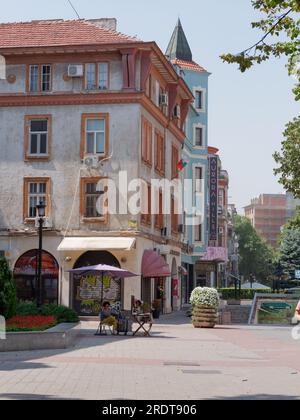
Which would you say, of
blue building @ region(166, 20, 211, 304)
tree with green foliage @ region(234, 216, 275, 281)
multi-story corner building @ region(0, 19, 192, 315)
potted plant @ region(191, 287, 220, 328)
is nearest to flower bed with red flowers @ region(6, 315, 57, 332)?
potted plant @ region(191, 287, 220, 328)

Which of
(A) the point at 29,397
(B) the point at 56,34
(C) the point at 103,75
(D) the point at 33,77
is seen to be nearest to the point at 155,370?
(A) the point at 29,397

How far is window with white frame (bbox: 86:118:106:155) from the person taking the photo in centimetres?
3969

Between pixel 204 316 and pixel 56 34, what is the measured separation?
54.7ft

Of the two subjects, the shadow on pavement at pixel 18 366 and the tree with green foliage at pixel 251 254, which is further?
the tree with green foliage at pixel 251 254

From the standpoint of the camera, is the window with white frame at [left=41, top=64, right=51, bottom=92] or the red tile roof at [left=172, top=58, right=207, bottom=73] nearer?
the window with white frame at [left=41, top=64, right=51, bottom=92]

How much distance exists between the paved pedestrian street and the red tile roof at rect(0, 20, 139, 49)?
731 inches

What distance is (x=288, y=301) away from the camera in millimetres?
40500

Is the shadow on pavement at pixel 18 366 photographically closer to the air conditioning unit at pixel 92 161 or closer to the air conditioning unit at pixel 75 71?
the air conditioning unit at pixel 92 161

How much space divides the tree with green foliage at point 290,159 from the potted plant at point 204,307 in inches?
472

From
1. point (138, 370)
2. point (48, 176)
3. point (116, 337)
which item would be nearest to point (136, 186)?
point (48, 176)

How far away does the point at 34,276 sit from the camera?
3988 centimetres

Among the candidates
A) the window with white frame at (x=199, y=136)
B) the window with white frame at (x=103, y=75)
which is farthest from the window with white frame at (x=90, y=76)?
the window with white frame at (x=199, y=136)

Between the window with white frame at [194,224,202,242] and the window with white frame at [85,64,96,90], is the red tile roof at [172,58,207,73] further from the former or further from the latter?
the window with white frame at [85,64,96,90]

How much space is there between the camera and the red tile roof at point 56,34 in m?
39.9
